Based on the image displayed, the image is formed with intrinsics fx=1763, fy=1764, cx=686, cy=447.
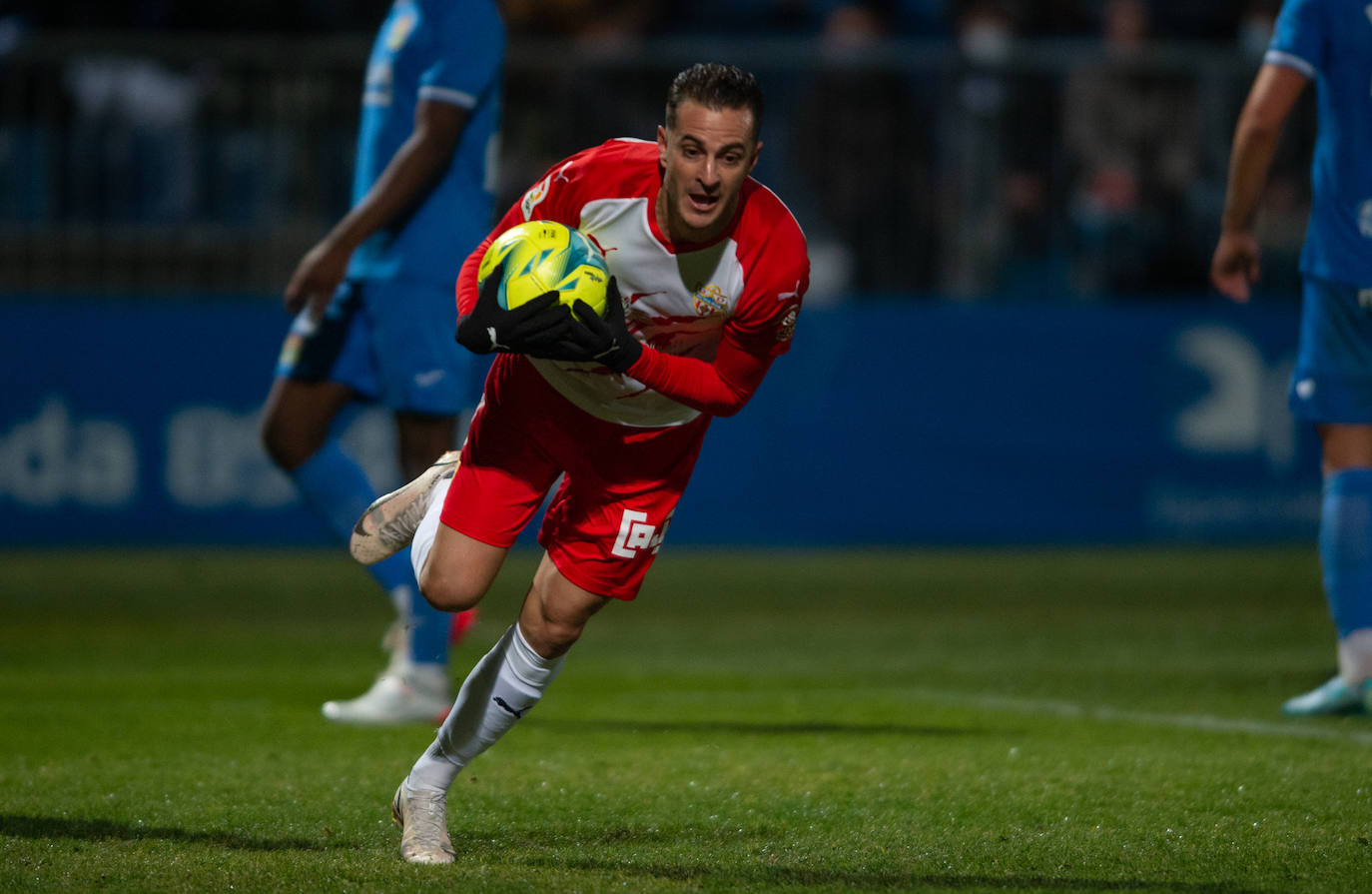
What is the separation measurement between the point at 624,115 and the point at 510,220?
8195mm

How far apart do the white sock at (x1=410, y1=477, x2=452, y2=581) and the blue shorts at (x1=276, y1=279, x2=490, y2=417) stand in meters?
1.70

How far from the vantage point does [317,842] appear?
3959mm

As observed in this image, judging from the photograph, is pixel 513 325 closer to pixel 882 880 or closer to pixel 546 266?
pixel 546 266

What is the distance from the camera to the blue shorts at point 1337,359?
5812mm

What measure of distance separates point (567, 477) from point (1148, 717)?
2596 millimetres

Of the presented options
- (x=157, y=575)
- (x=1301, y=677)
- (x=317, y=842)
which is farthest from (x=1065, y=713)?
(x=157, y=575)

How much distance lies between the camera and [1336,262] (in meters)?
5.84

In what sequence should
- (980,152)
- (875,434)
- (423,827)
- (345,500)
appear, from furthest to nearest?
1. (980,152)
2. (875,434)
3. (345,500)
4. (423,827)

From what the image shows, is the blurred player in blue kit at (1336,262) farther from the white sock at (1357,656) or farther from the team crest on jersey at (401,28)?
the team crest on jersey at (401,28)

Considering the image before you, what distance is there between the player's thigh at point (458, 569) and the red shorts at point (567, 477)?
2cm

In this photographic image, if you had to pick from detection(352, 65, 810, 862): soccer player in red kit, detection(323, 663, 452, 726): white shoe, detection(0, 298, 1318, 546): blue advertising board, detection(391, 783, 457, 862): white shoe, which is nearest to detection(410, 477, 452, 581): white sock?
detection(352, 65, 810, 862): soccer player in red kit

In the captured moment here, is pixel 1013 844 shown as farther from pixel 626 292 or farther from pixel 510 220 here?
pixel 510 220

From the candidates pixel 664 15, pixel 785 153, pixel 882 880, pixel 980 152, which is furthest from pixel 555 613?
pixel 664 15

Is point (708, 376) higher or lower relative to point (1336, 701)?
higher
